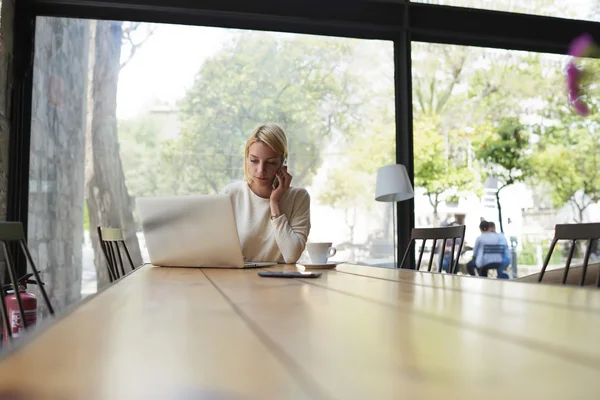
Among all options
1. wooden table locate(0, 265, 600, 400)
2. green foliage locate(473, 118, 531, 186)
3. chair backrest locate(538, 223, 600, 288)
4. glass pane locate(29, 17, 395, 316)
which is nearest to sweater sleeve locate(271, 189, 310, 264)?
chair backrest locate(538, 223, 600, 288)

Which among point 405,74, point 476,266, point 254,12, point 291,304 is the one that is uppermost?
point 254,12

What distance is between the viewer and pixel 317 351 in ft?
1.46

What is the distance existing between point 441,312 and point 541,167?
4.27 metres

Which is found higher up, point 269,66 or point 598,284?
point 269,66

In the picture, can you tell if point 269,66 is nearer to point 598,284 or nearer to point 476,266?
point 476,266

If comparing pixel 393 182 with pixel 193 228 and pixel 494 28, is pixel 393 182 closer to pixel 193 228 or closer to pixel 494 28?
pixel 494 28

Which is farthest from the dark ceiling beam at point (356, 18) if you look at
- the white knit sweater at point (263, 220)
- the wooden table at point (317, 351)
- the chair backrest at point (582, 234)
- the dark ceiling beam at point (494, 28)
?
the wooden table at point (317, 351)

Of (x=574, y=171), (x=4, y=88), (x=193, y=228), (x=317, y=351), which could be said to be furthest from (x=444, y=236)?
(x=574, y=171)

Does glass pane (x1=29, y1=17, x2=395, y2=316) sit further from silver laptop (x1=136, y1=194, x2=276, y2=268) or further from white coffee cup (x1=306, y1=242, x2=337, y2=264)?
white coffee cup (x1=306, y1=242, x2=337, y2=264)

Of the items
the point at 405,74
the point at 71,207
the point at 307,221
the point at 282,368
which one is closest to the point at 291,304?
the point at 282,368

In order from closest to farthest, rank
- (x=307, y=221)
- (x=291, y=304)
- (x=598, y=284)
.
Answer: (x=291, y=304) → (x=598, y=284) → (x=307, y=221)

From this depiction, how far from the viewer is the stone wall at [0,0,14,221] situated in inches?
124

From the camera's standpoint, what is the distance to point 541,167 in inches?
178

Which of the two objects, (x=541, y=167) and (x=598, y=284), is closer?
(x=598, y=284)
